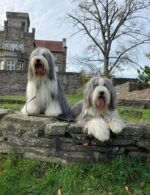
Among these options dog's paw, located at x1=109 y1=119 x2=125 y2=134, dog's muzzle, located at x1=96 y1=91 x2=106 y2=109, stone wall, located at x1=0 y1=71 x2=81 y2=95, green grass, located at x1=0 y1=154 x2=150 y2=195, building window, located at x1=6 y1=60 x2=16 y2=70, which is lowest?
green grass, located at x1=0 y1=154 x2=150 y2=195

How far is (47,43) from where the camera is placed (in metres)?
63.7

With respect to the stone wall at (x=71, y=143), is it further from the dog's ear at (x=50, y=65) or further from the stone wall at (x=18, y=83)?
the stone wall at (x=18, y=83)

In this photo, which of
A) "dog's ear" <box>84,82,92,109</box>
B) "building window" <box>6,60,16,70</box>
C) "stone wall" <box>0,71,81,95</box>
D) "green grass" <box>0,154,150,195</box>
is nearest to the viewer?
"green grass" <box>0,154,150,195</box>

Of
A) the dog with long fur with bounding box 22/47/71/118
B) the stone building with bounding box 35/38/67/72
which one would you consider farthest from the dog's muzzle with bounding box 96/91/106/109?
the stone building with bounding box 35/38/67/72

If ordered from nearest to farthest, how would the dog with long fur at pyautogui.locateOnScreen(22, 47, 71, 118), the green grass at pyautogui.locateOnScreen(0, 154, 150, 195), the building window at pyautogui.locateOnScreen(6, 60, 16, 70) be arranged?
the green grass at pyautogui.locateOnScreen(0, 154, 150, 195)
the dog with long fur at pyautogui.locateOnScreen(22, 47, 71, 118)
the building window at pyautogui.locateOnScreen(6, 60, 16, 70)

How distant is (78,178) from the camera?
19.0ft

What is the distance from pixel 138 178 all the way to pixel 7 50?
52084mm

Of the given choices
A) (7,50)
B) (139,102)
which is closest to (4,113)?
(139,102)

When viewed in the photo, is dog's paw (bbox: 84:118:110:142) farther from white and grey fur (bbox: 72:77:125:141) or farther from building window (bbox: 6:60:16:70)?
building window (bbox: 6:60:16:70)

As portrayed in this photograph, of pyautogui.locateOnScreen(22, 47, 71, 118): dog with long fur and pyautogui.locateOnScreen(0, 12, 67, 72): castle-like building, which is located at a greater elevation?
pyautogui.locateOnScreen(0, 12, 67, 72): castle-like building

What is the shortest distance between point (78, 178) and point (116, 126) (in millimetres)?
849

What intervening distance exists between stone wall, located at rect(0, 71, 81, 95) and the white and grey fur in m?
27.5

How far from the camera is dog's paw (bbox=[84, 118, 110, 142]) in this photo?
573 cm

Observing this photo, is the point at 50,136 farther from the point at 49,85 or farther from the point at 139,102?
the point at 139,102
